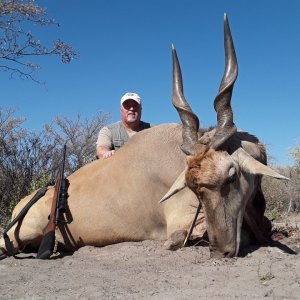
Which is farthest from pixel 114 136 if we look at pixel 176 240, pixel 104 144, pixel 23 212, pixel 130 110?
pixel 176 240

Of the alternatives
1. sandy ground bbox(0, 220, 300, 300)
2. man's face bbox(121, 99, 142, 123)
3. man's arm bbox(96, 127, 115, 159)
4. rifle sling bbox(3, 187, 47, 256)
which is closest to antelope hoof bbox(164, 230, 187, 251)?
sandy ground bbox(0, 220, 300, 300)

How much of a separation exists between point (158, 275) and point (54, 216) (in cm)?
179

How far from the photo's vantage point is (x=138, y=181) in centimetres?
484

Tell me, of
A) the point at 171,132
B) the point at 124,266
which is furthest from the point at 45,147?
the point at 124,266

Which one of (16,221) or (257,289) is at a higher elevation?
(16,221)

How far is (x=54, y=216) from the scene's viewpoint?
15.4 feet

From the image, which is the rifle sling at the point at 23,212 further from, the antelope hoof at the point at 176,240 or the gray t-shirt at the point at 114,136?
the antelope hoof at the point at 176,240

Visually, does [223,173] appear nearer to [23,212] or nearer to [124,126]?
[23,212]

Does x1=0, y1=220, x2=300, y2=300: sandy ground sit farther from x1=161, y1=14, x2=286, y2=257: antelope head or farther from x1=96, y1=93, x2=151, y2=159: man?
x1=96, y1=93, x2=151, y2=159: man

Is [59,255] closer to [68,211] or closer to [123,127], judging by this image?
[68,211]

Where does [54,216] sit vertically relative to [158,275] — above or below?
above

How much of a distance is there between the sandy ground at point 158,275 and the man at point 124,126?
215 centimetres

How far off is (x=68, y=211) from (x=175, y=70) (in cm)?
185

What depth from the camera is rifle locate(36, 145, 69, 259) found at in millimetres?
4457
